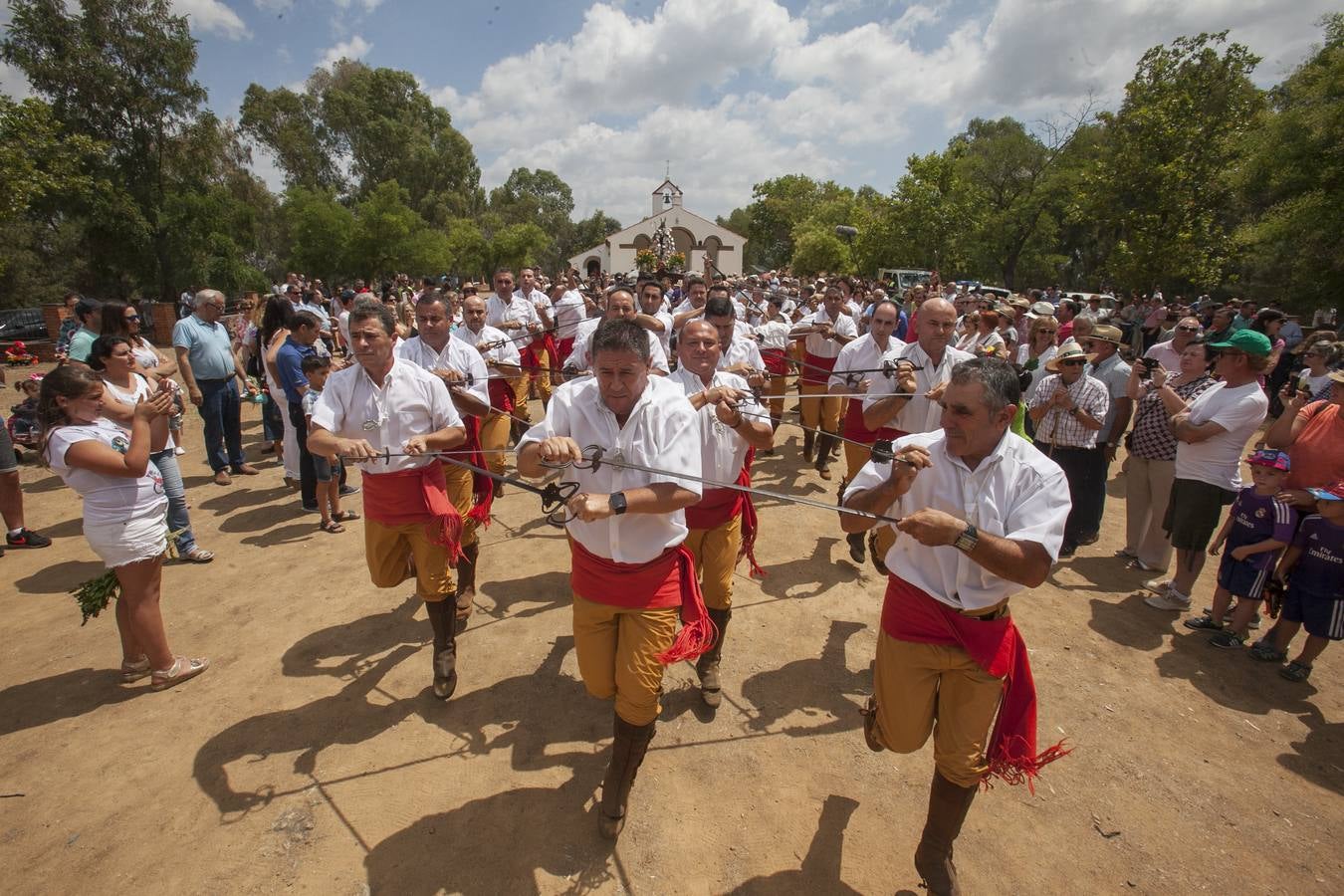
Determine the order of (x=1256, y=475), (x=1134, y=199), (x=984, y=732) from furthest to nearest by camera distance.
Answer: (x=1134, y=199) < (x=1256, y=475) < (x=984, y=732)

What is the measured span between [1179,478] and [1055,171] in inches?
1425

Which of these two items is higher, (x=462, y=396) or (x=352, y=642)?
(x=462, y=396)

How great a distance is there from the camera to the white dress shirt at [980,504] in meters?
2.53

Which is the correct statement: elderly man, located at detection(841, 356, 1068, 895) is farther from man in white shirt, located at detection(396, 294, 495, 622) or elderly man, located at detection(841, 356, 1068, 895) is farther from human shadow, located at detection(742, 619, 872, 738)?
man in white shirt, located at detection(396, 294, 495, 622)

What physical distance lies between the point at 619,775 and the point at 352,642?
269cm

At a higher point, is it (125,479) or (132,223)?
(132,223)

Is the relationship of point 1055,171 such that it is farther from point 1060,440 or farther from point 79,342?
point 79,342

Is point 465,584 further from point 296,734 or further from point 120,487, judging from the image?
point 120,487

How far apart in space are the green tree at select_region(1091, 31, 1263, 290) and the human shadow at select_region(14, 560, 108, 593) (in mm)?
24608

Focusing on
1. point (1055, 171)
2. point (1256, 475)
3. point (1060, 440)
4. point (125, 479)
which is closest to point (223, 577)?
point (125, 479)

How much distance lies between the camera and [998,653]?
2.64 meters

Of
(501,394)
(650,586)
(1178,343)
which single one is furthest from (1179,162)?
(650,586)

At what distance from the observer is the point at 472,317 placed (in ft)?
23.9

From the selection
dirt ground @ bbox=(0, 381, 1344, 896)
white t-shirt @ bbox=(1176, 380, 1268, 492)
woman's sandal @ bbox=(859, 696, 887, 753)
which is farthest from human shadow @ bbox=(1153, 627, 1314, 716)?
woman's sandal @ bbox=(859, 696, 887, 753)
